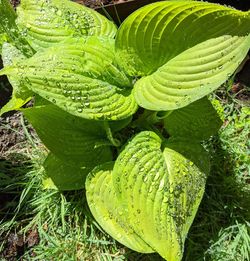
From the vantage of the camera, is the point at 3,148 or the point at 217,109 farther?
the point at 3,148

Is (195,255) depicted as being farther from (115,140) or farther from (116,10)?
(116,10)

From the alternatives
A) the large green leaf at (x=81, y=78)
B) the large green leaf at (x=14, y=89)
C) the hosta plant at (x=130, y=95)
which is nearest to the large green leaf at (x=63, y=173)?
the hosta plant at (x=130, y=95)

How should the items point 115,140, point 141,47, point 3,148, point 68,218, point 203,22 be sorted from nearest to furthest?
point 203,22, point 141,47, point 115,140, point 68,218, point 3,148

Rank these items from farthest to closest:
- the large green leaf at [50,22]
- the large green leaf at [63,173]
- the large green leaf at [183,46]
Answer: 1. the large green leaf at [63,173]
2. the large green leaf at [50,22]
3. the large green leaf at [183,46]

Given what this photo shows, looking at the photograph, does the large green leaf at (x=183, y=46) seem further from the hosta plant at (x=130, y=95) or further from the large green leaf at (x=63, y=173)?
the large green leaf at (x=63, y=173)

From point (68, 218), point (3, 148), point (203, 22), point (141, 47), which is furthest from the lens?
point (3, 148)

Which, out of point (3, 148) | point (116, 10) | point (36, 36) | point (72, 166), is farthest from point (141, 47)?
point (3, 148)

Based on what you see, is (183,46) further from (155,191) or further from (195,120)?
(155,191)
